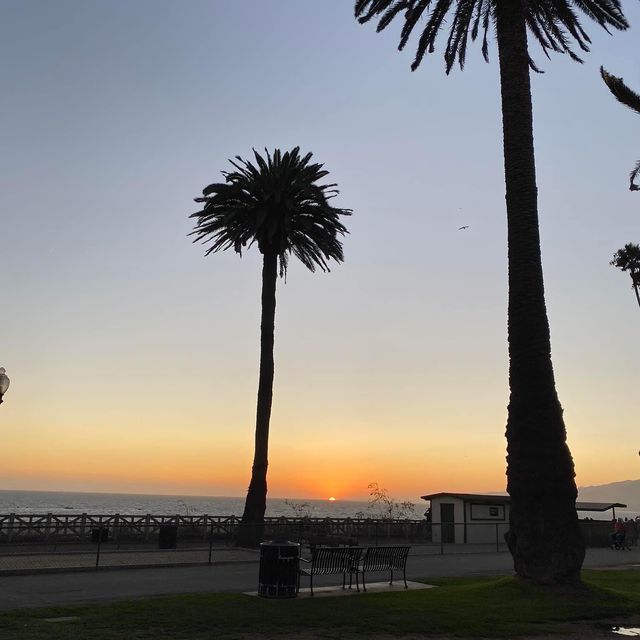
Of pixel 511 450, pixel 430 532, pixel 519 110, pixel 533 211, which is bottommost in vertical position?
pixel 430 532

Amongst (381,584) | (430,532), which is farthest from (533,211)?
(430,532)

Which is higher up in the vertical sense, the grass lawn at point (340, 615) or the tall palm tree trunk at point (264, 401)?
the tall palm tree trunk at point (264, 401)

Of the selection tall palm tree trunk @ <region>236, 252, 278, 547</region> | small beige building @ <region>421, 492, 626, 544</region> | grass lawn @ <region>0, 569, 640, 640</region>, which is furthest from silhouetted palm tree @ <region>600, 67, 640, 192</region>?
small beige building @ <region>421, 492, 626, 544</region>

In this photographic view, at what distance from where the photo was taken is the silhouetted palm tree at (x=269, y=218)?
31172 mm

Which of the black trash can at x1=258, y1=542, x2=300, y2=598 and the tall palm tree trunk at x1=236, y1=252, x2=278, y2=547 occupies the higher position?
the tall palm tree trunk at x1=236, y1=252, x2=278, y2=547

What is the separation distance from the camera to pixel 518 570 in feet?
51.8

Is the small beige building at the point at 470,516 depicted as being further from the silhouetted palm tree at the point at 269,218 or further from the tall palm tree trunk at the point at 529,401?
the tall palm tree trunk at the point at 529,401

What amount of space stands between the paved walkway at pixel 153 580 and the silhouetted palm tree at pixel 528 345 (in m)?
4.81

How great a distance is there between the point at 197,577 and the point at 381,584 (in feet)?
16.4

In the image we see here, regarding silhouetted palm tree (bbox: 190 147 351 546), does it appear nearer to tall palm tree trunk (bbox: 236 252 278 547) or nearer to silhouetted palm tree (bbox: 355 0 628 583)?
tall palm tree trunk (bbox: 236 252 278 547)

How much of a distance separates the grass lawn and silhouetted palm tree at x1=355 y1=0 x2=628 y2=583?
1.15 meters

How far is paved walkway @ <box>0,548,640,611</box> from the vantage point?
14161 mm

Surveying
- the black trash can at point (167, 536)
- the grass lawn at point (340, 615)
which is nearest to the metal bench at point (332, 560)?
the grass lawn at point (340, 615)

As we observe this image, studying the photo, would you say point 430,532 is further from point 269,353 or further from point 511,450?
point 511,450
